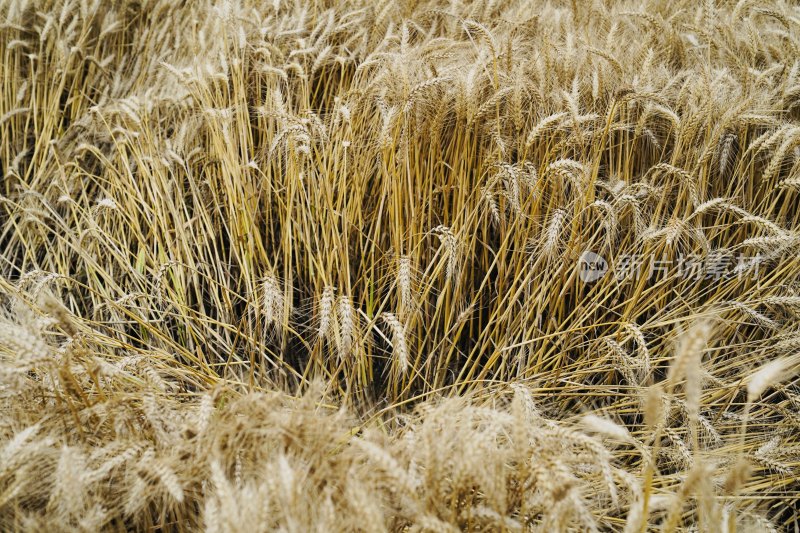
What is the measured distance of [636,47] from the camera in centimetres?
228

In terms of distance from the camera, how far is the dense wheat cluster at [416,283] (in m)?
1.11

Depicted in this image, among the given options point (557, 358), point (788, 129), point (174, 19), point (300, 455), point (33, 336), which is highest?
point (174, 19)

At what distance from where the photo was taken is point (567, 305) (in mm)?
2053

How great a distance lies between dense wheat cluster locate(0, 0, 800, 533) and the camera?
3.65ft

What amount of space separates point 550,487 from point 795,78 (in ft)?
6.77

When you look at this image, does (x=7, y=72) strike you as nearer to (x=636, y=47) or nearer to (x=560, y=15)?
(x=560, y=15)

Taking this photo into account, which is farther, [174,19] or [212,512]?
[174,19]

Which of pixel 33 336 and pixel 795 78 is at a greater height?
pixel 795 78

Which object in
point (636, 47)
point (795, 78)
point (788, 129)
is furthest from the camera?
point (636, 47)

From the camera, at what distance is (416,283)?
6.01 ft

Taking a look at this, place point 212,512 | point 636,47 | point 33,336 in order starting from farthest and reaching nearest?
1. point 636,47
2. point 33,336
3. point 212,512

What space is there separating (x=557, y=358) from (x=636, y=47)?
1.52m

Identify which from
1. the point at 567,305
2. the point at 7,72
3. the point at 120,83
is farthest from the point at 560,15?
the point at 7,72

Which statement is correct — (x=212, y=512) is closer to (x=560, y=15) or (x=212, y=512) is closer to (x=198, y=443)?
(x=198, y=443)
